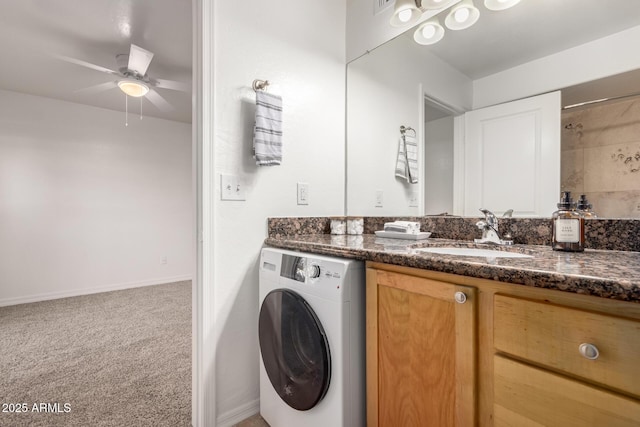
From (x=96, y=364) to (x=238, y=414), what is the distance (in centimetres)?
123

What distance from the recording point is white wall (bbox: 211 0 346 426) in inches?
54.6

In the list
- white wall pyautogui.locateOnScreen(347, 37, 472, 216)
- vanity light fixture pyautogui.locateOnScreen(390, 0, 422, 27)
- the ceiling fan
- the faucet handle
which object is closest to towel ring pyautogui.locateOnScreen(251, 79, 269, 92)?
white wall pyautogui.locateOnScreen(347, 37, 472, 216)

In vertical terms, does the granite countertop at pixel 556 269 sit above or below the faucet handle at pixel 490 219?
below

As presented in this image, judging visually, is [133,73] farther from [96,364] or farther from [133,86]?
[96,364]

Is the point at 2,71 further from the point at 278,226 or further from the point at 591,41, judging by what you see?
the point at 591,41

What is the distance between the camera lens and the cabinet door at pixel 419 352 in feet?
2.50

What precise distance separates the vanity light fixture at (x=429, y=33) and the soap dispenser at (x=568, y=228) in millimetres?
1045

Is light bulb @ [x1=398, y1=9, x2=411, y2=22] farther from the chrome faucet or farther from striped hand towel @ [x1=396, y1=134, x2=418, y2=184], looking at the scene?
the chrome faucet

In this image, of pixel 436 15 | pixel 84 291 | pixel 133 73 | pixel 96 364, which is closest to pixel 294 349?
pixel 96 364

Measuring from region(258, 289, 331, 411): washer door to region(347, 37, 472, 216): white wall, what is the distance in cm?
90

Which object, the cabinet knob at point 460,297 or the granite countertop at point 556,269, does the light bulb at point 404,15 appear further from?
the cabinet knob at point 460,297

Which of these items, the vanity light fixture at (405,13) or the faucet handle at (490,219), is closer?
the faucet handle at (490,219)

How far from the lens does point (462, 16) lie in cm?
143

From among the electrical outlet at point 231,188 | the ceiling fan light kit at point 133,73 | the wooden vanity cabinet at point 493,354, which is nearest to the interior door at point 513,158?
the wooden vanity cabinet at point 493,354
